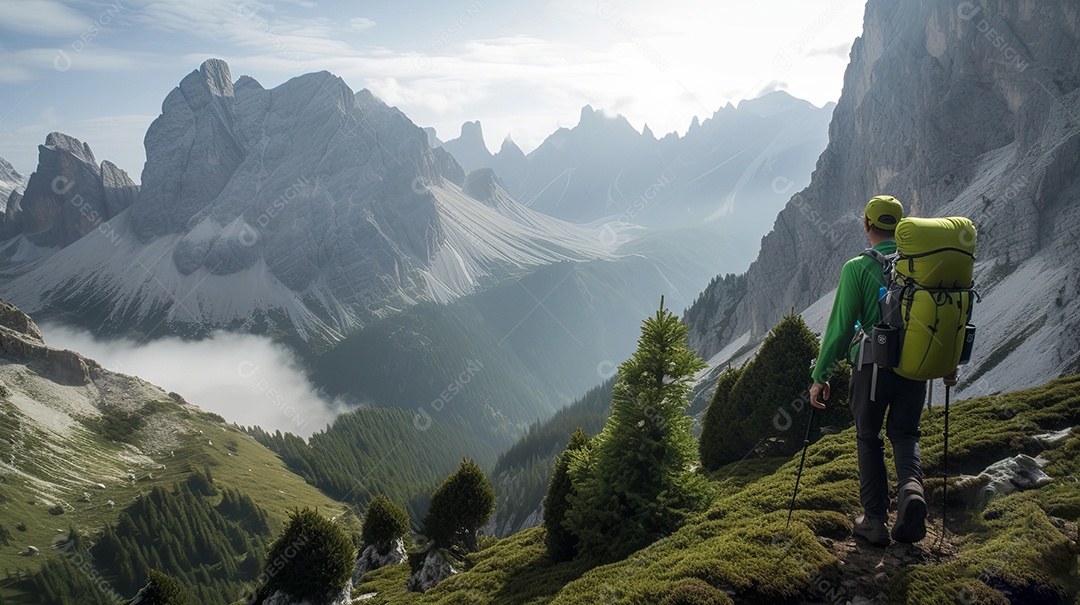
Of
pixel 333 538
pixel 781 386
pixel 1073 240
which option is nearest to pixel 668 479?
pixel 781 386

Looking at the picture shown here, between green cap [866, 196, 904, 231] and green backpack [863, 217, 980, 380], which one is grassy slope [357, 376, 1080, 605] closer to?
green backpack [863, 217, 980, 380]

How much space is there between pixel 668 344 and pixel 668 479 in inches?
153

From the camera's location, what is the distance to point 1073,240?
255 feet

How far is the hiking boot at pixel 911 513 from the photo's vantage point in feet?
32.5

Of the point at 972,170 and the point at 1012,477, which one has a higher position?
the point at 972,170

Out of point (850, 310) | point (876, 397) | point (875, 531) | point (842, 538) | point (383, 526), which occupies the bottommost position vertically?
point (383, 526)

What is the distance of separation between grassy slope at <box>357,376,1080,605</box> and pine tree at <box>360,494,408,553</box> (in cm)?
2461

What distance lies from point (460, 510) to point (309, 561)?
8.31 m

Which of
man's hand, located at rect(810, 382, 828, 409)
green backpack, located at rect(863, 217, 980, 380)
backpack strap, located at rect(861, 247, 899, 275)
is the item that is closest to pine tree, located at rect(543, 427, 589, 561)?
man's hand, located at rect(810, 382, 828, 409)

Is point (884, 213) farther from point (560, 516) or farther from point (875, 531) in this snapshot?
point (560, 516)

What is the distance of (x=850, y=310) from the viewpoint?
10.5m

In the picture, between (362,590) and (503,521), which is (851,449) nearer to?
(362,590)

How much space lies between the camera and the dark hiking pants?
10023mm

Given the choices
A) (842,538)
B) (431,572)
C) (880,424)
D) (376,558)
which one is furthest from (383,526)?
(880,424)
